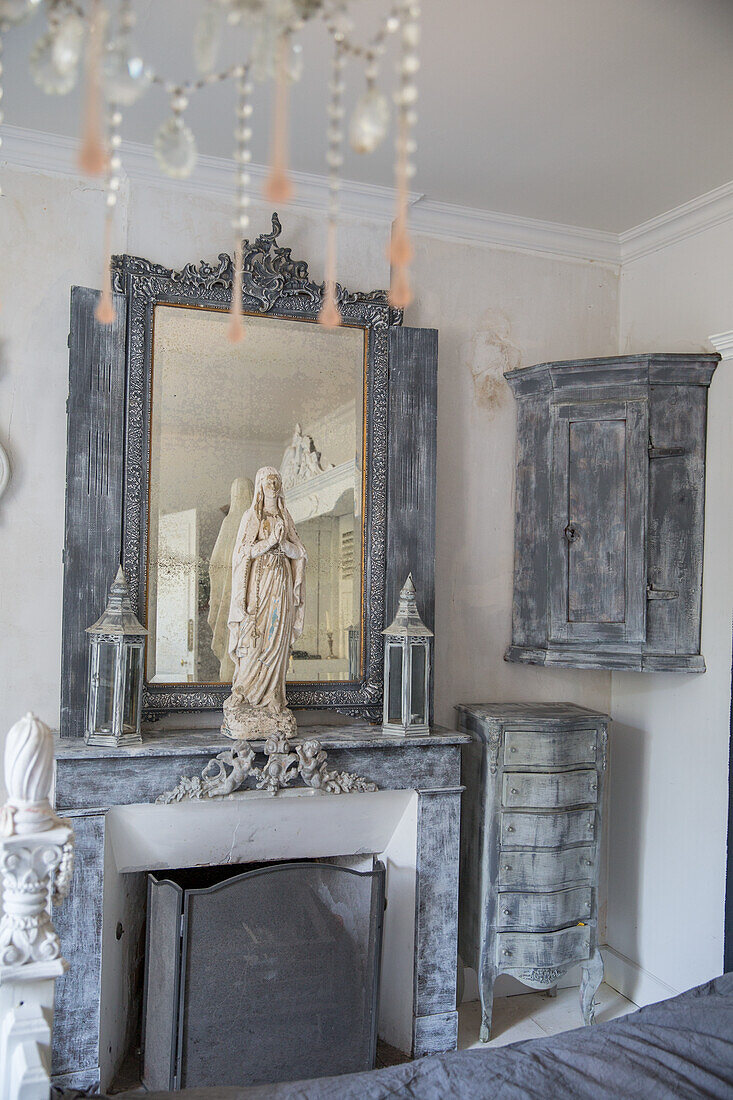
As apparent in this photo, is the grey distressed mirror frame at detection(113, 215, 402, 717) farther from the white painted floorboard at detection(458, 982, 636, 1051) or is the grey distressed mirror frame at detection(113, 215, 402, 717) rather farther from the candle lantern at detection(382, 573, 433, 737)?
the white painted floorboard at detection(458, 982, 636, 1051)

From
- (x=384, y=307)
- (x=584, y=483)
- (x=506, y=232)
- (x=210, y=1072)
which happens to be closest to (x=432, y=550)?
(x=584, y=483)

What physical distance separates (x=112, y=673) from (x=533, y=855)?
160 cm

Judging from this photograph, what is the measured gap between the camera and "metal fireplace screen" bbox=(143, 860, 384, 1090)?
2.64 meters

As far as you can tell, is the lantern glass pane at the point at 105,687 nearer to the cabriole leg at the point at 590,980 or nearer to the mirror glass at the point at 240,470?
A: the mirror glass at the point at 240,470

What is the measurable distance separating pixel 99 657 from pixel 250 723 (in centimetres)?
51

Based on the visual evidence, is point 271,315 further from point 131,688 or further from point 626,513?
point 626,513

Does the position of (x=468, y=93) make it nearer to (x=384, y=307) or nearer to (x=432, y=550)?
(x=384, y=307)

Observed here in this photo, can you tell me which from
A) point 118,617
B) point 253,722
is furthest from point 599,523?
point 118,617

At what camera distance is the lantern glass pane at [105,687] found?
2.70 m

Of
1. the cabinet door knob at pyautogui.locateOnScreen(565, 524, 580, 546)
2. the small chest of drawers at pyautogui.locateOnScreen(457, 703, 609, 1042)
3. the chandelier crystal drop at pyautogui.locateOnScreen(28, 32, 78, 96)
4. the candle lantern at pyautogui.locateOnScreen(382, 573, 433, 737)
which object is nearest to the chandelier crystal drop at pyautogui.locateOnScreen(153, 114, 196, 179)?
the chandelier crystal drop at pyautogui.locateOnScreen(28, 32, 78, 96)

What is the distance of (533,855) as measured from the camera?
3113 mm

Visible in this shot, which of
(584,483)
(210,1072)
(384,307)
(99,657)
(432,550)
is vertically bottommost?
(210,1072)

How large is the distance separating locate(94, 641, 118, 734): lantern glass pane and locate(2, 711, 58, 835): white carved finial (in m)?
1.17

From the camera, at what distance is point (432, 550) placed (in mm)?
3266
